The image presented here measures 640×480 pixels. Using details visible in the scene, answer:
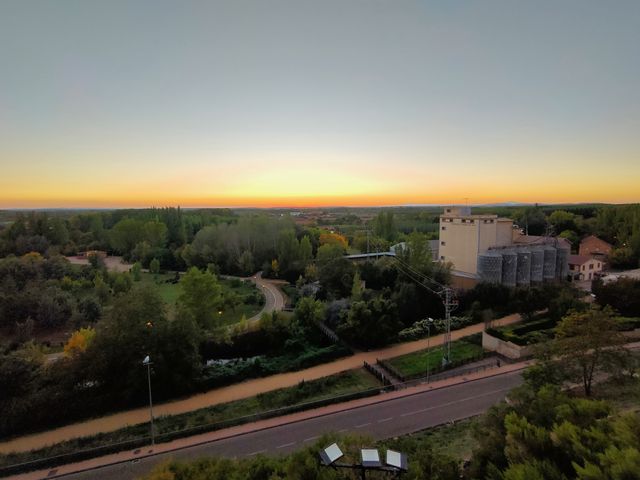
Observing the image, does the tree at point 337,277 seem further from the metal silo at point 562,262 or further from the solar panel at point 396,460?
the solar panel at point 396,460

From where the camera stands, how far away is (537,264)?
32.7 meters

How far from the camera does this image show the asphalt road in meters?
13.6

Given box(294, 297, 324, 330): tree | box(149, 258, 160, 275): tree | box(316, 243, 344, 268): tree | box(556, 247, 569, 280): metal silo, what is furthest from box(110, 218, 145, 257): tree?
box(556, 247, 569, 280): metal silo

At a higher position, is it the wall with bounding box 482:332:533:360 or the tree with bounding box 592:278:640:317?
the tree with bounding box 592:278:640:317

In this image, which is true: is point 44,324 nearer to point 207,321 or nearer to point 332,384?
point 207,321

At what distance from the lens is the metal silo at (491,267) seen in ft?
99.1

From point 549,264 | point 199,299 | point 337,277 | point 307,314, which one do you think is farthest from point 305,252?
point 549,264

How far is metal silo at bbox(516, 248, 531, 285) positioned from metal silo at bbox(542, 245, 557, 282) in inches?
116

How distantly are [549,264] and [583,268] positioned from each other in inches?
273

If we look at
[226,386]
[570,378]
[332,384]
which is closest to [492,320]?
[570,378]

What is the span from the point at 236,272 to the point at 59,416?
3340 centimetres

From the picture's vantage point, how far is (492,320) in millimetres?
26344

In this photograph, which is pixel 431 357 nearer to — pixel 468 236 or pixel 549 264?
pixel 468 236

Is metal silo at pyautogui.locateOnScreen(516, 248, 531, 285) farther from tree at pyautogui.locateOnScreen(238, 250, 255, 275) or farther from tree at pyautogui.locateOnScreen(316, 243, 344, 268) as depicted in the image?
tree at pyautogui.locateOnScreen(238, 250, 255, 275)
